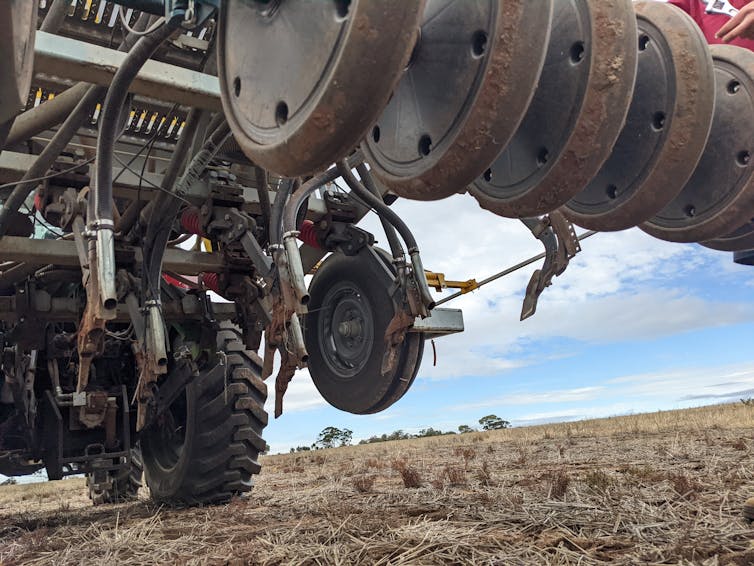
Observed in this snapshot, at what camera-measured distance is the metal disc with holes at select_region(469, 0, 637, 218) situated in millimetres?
2174

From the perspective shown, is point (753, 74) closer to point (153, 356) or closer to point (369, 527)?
point (369, 527)

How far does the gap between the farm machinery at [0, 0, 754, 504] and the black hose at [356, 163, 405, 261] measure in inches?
0.4

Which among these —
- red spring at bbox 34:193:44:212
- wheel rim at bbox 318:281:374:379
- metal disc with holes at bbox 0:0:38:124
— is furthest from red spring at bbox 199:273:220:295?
metal disc with holes at bbox 0:0:38:124

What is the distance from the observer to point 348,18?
5.22 feet

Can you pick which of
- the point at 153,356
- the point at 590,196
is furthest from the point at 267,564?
the point at 590,196

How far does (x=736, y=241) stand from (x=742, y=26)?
1140mm

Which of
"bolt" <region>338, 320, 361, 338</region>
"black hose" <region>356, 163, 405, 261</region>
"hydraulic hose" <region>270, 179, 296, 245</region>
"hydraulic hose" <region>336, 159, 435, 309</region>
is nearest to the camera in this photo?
"hydraulic hose" <region>270, 179, 296, 245</region>

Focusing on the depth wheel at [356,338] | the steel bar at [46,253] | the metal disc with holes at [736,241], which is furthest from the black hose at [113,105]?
the metal disc with holes at [736,241]

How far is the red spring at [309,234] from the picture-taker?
211 inches

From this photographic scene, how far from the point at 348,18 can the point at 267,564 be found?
7.56 feet

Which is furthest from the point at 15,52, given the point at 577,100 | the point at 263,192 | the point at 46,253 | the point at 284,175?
the point at 46,253

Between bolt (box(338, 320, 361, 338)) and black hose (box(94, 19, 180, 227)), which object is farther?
bolt (box(338, 320, 361, 338))

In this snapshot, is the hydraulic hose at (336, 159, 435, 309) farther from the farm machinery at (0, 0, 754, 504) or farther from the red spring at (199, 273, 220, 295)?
the red spring at (199, 273, 220, 295)

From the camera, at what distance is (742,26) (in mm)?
2496
